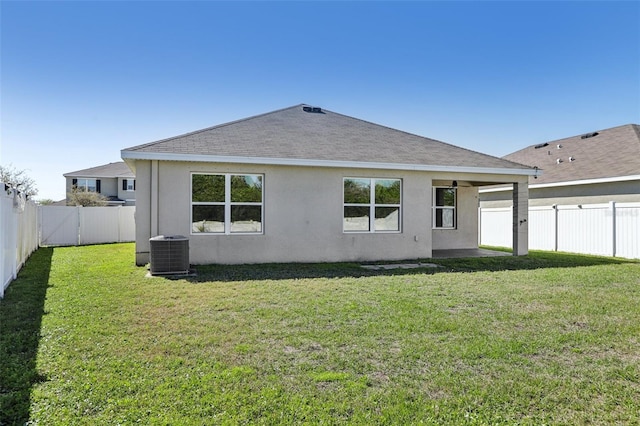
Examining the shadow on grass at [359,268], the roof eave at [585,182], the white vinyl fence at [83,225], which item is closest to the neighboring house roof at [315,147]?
the shadow on grass at [359,268]

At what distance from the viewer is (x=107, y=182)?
38281mm

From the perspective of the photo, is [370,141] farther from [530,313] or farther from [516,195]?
[530,313]

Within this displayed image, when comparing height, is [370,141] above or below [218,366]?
above

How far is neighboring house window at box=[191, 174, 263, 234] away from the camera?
10.9 m

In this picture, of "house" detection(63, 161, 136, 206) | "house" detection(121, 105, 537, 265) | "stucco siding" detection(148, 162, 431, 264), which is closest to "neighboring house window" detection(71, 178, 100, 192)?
"house" detection(63, 161, 136, 206)

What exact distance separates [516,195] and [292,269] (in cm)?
835

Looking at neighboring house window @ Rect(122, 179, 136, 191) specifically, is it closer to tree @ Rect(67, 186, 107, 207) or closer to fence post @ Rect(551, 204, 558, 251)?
tree @ Rect(67, 186, 107, 207)

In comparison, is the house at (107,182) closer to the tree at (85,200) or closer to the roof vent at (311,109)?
the tree at (85,200)

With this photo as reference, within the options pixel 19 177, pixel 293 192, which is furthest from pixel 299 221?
pixel 19 177

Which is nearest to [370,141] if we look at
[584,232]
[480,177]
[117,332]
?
[480,177]

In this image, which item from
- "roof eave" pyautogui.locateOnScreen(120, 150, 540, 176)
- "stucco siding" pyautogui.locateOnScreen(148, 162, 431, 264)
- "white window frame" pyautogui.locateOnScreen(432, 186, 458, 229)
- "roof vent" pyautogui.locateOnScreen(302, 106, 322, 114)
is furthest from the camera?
"roof vent" pyautogui.locateOnScreen(302, 106, 322, 114)

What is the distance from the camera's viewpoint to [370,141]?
1387cm

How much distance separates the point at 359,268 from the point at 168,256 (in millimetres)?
4753

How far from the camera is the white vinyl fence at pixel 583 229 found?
13.6 meters
